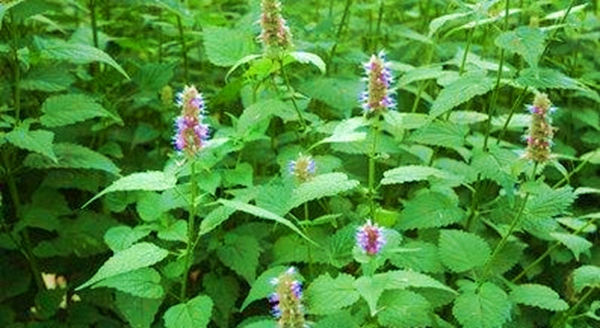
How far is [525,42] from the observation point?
212cm

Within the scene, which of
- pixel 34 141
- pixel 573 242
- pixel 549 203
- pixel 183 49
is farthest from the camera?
pixel 183 49

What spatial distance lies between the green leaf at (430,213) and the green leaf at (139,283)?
71 centimetres

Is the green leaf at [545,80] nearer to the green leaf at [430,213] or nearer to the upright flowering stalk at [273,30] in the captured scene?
the green leaf at [430,213]

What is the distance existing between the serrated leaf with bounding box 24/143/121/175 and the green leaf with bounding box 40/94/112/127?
14 cm

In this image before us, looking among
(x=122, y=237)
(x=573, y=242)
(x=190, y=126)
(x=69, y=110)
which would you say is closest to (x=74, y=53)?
(x=69, y=110)

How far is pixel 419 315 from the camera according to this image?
202 centimetres

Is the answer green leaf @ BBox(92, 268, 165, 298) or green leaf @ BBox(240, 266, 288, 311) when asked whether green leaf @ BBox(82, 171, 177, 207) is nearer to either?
green leaf @ BBox(92, 268, 165, 298)

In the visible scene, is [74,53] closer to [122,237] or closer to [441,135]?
[122,237]

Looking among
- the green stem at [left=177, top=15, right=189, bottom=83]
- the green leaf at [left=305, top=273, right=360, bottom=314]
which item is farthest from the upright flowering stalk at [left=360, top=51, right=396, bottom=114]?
the green stem at [left=177, top=15, right=189, bottom=83]

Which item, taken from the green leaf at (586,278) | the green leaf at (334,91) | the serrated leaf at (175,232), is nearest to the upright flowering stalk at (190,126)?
the serrated leaf at (175,232)

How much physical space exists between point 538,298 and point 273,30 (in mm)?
1038

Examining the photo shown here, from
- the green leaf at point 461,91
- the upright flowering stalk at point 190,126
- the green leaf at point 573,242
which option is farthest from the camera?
the green leaf at point 573,242

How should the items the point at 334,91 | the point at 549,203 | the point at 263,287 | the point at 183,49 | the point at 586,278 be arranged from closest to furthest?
the point at 263,287 < the point at 549,203 < the point at 586,278 < the point at 334,91 < the point at 183,49

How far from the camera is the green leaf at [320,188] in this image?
190 cm
